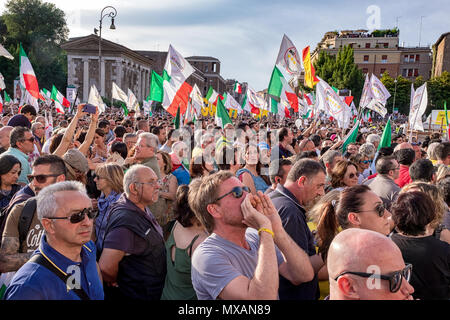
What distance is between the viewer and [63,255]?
2.54 metres

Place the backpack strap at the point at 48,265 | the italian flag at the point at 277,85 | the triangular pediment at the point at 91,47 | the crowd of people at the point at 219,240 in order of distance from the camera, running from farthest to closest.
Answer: the triangular pediment at the point at 91,47 < the italian flag at the point at 277,85 < the backpack strap at the point at 48,265 < the crowd of people at the point at 219,240

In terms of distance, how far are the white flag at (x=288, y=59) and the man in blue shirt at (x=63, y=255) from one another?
29.7ft

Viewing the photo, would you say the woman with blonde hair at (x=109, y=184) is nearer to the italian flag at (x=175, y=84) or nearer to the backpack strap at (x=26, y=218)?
the backpack strap at (x=26, y=218)

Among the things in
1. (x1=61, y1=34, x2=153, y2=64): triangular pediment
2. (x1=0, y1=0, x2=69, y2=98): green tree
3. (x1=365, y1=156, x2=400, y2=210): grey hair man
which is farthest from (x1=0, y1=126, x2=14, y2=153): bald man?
(x1=61, y1=34, x2=153, y2=64): triangular pediment

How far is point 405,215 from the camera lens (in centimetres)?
321

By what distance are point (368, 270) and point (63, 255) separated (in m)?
1.72

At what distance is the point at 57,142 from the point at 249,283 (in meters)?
4.61

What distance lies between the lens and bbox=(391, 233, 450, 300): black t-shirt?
3018 mm

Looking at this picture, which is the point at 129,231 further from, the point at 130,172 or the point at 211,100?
the point at 211,100

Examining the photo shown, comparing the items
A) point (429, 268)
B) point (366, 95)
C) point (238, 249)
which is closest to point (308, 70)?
point (366, 95)

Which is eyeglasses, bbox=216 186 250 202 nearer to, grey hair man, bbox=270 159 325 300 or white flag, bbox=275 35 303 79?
grey hair man, bbox=270 159 325 300

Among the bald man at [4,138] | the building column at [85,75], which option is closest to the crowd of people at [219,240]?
the bald man at [4,138]

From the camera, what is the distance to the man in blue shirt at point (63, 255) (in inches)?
90.7
